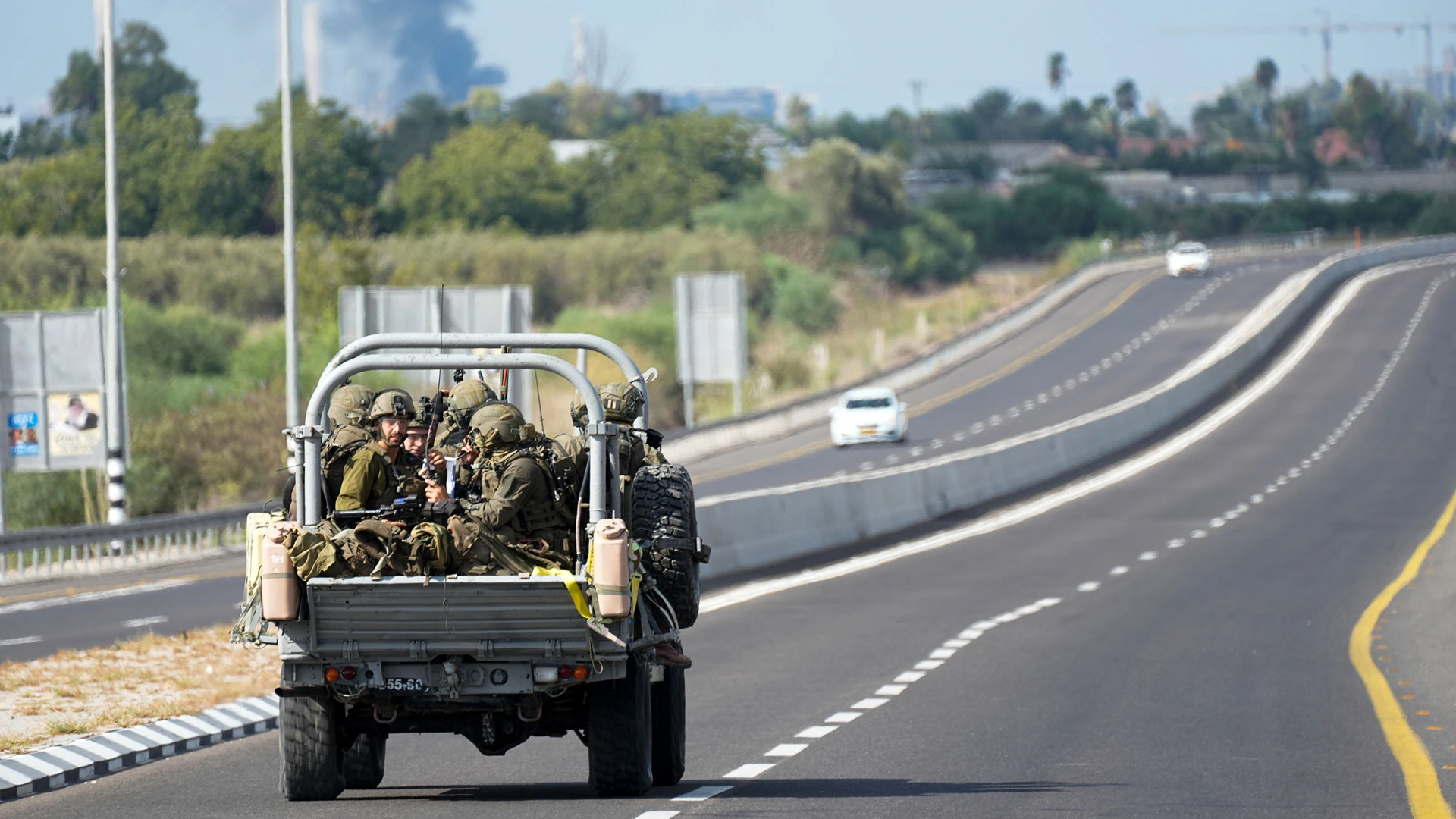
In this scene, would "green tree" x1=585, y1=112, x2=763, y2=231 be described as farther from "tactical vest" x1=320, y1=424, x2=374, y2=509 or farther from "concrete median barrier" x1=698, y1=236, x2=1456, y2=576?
"tactical vest" x1=320, y1=424, x2=374, y2=509

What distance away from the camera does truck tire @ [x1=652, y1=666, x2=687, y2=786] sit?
34.0 ft

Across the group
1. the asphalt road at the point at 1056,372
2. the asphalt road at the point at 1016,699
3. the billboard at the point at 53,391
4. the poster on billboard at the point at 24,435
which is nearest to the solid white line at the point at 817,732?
the asphalt road at the point at 1016,699

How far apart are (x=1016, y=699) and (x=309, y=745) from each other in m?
6.37

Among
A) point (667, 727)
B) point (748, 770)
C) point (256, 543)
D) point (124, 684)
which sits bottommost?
point (124, 684)

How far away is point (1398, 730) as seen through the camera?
12.8 metres

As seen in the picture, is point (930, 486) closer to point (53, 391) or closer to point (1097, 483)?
point (1097, 483)

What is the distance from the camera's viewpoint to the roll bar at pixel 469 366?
9195 millimetres

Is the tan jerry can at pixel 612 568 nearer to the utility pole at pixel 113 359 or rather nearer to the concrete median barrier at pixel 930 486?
the concrete median barrier at pixel 930 486

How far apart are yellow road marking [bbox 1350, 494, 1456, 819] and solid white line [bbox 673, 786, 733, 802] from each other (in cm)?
328

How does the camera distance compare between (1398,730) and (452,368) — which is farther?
(1398,730)

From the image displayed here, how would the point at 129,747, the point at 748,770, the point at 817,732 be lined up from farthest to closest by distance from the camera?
1. the point at 817,732
2. the point at 129,747
3. the point at 748,770

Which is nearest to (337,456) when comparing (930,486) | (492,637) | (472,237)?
(492,637)

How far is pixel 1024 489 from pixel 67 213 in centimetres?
5729

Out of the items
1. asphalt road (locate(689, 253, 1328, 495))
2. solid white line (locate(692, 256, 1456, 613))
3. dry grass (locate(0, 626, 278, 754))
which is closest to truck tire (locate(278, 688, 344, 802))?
dry grass (locate(0, 626, 278, 754))
